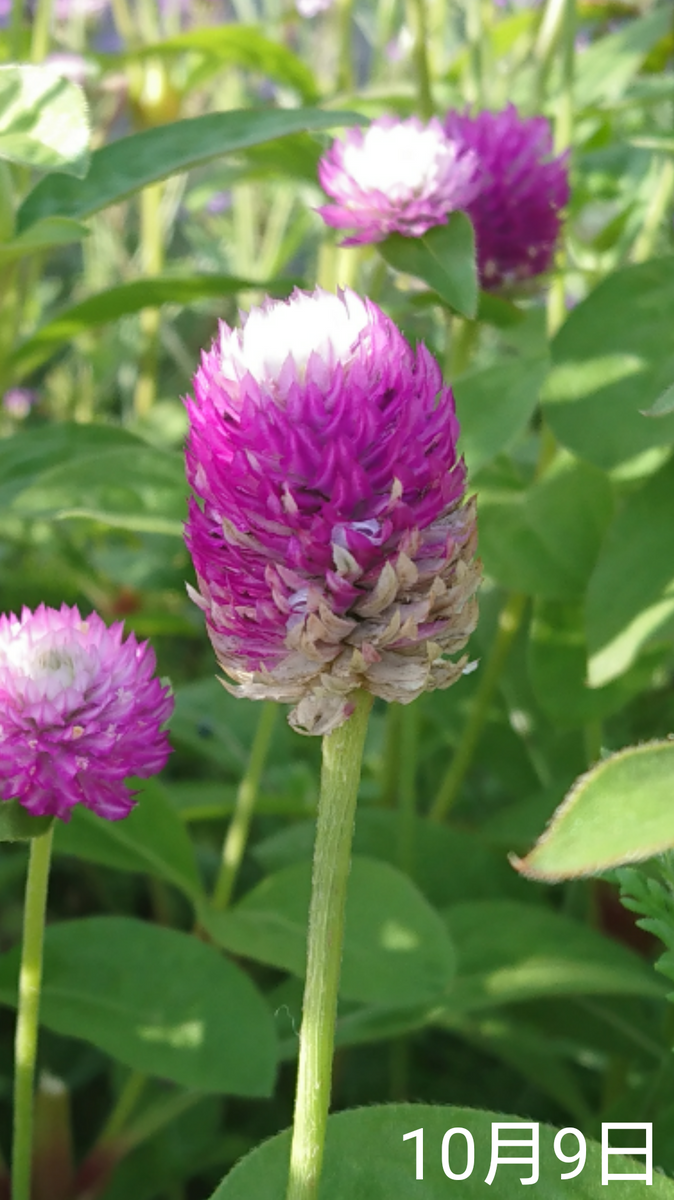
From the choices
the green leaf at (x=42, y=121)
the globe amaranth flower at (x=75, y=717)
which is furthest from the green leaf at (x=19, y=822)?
Answer: the green leaf at (x=42, y=121)

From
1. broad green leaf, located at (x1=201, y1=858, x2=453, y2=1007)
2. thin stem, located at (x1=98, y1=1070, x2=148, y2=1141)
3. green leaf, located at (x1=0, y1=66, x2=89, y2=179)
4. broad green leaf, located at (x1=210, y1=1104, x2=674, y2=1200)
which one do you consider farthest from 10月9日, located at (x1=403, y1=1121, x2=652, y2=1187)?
green leaf, located at (x1=0, y1=66, x2=89, y2=179)

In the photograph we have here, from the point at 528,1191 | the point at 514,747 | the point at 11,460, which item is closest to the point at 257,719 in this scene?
the point at 514,747

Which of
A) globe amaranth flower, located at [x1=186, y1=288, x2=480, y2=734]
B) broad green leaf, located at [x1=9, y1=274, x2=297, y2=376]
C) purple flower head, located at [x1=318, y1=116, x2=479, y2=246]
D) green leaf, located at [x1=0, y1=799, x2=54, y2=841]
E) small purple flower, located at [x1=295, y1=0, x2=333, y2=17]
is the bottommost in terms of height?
green leaf, located at [x1=0, y1=799, x2=54, y2=841]

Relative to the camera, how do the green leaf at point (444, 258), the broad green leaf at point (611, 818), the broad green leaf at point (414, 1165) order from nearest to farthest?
the broad green leaf at point (611, 818)
the broad green leaf at point (414, 1165)
the green leaf at point (444, 258)

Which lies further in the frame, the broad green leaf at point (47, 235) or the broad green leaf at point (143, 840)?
the broad green leaf at point (143, 840)

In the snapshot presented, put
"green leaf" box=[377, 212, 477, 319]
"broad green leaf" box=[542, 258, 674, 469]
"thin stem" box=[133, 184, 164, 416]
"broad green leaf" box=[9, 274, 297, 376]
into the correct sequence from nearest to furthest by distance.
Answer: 1. "green leaf" box=[377, 212, 477, 319]
2. "broad green leaf" box=[542, 258, 674, 469]
3. "broad green leaf" box=[9, 274, 297, 376]
4. "thin stem" box=[133, 184, 164, 416]

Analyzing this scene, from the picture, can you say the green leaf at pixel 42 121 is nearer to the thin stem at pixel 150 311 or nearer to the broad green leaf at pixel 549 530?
the broad green leaf at pixel 549 530

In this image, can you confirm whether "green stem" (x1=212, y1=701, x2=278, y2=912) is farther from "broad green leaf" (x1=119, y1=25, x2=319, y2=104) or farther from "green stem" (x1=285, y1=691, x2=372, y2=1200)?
"broad green leaf" (x1=119, y1=25, x2=319, y2=104)

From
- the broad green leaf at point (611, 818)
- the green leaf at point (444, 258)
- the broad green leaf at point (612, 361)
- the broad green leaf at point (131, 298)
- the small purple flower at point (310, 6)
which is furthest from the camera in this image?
the small purple flower at point (310, 6)
